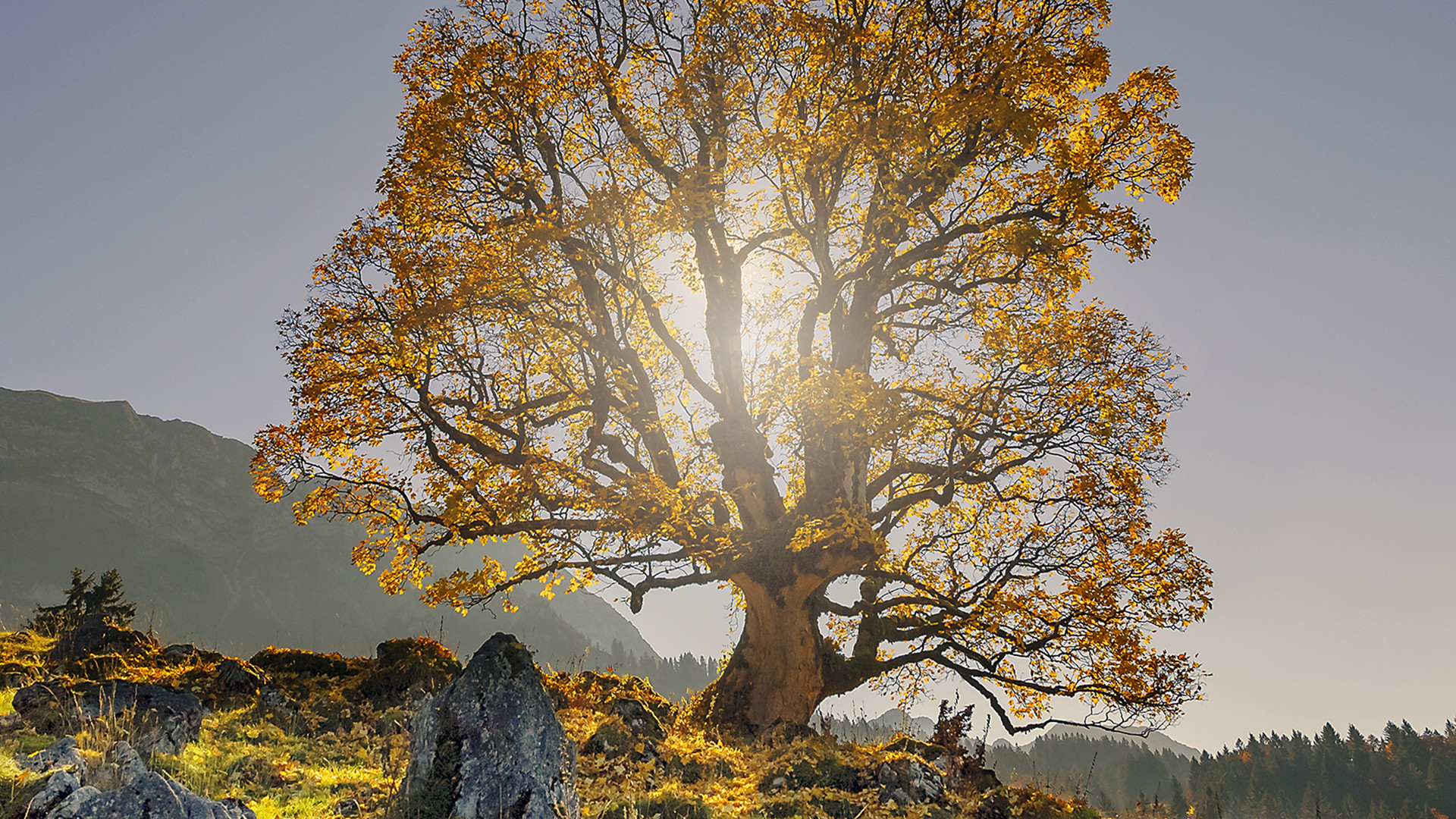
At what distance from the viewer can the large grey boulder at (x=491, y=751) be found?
19.7 ft

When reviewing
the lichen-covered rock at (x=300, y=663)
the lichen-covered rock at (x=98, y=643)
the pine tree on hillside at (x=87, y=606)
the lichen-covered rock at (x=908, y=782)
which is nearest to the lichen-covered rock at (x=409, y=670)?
the lichen-covered rock at (x=300, y=663)

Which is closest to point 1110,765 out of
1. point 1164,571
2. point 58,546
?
point 1164,571

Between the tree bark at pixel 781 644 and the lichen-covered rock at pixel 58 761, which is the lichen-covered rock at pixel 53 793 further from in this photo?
the tree bark at pixel 781 644

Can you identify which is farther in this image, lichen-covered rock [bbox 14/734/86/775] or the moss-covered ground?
the moss-covered ground

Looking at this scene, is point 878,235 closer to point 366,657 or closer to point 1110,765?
point 366,657

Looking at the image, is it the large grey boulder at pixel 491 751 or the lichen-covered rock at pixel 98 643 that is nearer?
the large grey boulder at pixel 491 751

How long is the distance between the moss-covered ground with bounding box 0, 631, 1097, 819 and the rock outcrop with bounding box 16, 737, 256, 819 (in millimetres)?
165

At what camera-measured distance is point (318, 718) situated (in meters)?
11.4

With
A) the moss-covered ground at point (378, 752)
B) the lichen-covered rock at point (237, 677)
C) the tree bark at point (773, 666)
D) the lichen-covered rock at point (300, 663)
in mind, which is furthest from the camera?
the tree bark at point (773, 666)

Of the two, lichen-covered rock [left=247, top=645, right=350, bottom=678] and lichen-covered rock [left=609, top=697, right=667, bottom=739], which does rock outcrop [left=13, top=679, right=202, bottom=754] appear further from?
lichen-covered rock [left=609, top=697, right=667, bottom=739]

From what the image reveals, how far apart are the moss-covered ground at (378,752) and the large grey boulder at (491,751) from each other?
388 millimetres

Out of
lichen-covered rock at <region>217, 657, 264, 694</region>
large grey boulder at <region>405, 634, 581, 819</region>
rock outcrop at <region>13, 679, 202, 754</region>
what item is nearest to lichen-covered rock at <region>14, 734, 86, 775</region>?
large grey boulder at <region>405, 634, 581, 819</region>

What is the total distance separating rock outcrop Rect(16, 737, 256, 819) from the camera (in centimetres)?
423

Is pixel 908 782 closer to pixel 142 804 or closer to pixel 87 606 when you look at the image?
pixel 142 804
